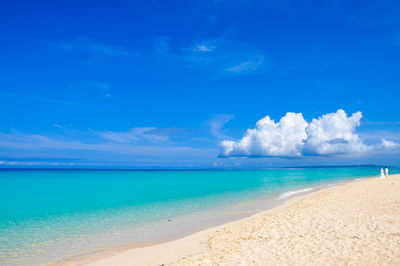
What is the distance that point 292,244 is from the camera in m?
10.2

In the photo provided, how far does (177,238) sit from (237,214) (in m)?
7.17

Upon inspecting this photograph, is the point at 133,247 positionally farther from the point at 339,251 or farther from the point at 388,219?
the point at 388,219

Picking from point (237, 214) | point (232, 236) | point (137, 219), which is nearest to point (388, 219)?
point (232, 236)

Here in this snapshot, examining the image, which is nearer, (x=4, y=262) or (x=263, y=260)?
(x=263, y=260)

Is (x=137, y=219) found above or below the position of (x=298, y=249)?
below

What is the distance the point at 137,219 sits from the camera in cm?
1919

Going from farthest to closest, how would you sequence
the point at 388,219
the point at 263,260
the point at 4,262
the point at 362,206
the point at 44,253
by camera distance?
the point at 362,206 → the point at 388,219 → the point at 44,253 → the point at 4,262 → the point at 263,260

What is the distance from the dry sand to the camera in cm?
861

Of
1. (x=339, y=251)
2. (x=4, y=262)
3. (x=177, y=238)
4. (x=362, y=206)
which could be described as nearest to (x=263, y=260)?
(x=339, y=251)

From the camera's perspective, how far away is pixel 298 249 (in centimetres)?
A: 949

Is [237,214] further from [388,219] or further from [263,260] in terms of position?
[263,260]

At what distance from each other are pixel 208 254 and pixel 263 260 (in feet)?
7.22

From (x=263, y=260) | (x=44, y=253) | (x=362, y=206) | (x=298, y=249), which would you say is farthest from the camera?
(x=362, y=206)

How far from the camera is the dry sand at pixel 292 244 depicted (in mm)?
8609
